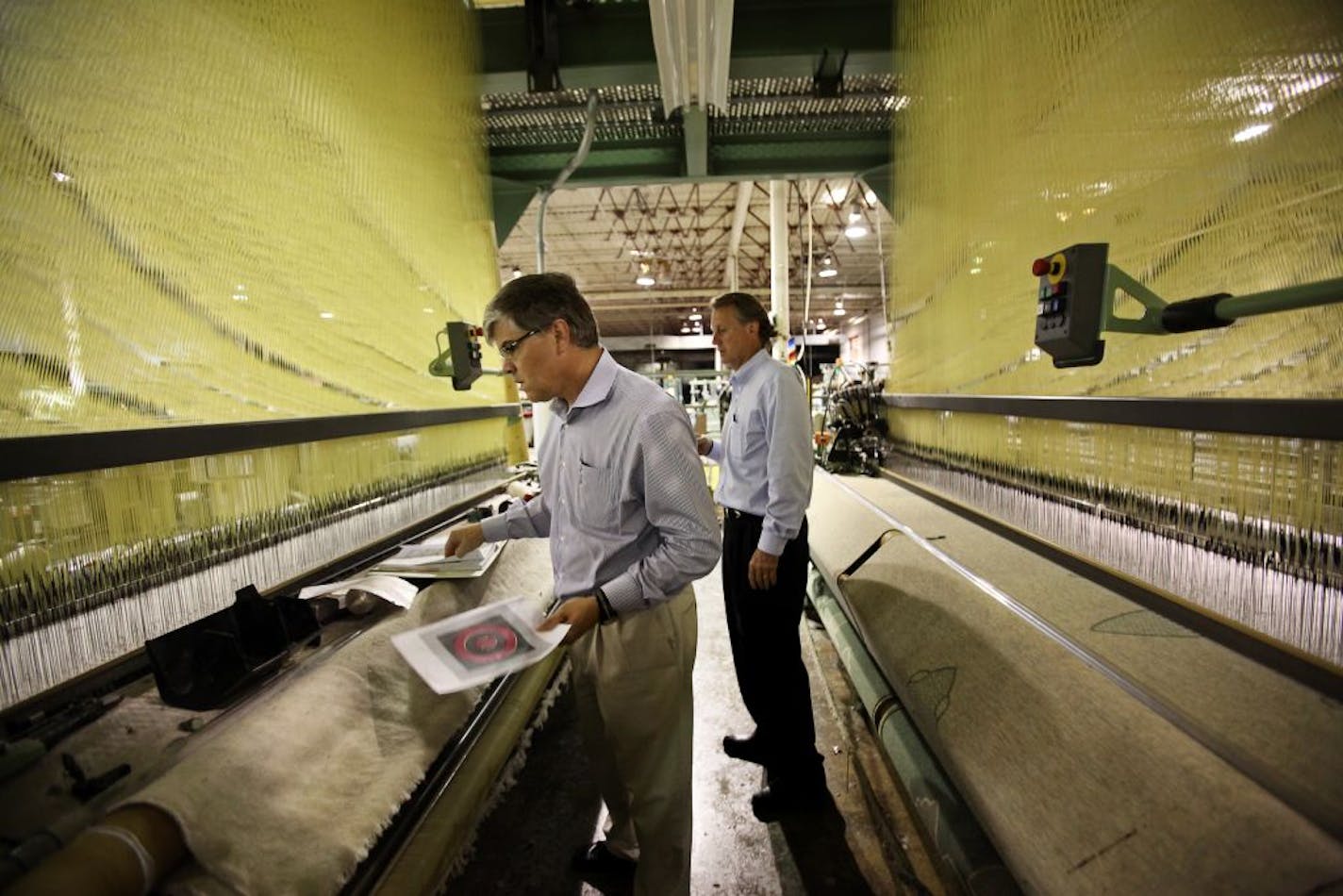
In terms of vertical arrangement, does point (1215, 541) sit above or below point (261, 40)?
below

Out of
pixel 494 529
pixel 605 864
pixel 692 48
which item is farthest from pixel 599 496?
pixel 692 48

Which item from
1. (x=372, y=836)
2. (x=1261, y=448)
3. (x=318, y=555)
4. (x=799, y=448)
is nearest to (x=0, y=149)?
(x=318, y=555)

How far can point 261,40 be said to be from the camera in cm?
135

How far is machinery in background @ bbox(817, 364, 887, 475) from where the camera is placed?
326 cm

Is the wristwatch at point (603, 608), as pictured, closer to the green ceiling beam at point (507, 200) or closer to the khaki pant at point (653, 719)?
the khaki pant at point (653, 719)

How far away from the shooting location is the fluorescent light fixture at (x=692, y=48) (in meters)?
1.68

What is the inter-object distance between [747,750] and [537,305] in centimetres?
165

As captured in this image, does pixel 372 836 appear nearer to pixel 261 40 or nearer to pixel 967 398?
pixel 261 40

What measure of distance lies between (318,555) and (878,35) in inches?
113

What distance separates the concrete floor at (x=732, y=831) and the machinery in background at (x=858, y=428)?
1578 mm

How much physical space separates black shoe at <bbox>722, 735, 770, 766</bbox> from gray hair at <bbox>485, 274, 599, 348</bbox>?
5.03 ft

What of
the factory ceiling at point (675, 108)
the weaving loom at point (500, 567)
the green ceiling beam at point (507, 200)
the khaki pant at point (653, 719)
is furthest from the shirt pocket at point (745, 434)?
the green ceiling beam at point (507, 200)

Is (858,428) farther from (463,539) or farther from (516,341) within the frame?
(516,341)

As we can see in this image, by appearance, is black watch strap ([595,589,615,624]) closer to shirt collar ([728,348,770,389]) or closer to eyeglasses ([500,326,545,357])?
eyeglasses ([500,326,545,357])
